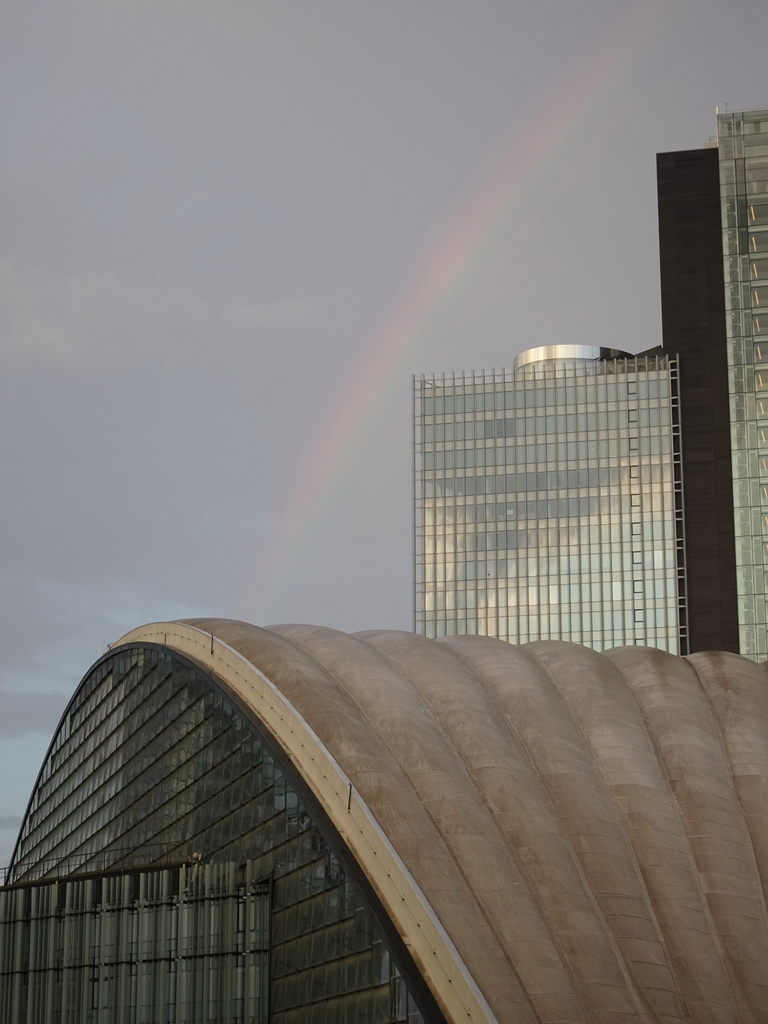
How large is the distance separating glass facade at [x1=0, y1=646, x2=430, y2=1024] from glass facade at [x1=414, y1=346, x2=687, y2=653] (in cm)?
9215

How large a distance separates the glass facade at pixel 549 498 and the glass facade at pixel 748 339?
770 centimetres

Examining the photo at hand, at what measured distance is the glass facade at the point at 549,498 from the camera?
160000 mm

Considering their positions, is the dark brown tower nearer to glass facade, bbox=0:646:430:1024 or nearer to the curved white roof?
the curved white roof

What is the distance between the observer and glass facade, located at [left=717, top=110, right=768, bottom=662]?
150 meters

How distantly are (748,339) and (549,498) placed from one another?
1003 inches

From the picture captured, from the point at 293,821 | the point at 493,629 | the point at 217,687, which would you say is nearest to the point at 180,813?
the point at 217,687

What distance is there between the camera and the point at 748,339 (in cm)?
15412

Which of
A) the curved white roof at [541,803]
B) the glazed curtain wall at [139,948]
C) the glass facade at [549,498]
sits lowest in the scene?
the glazed curtain wall at [139,948]

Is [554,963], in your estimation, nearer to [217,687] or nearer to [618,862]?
[618,862]

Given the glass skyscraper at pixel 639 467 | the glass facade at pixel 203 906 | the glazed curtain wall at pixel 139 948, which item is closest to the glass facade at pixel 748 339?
the glass skyscraper at pixel 639 467

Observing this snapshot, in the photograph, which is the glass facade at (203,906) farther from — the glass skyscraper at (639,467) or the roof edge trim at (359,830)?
the glass skyscraper at (639,467)

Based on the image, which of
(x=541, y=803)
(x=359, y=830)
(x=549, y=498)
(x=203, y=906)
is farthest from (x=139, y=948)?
(x=549, y=498)

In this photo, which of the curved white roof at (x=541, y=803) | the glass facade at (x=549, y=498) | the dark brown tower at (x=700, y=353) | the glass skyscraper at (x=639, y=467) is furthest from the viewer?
the glass facade at (x=549, y=498)

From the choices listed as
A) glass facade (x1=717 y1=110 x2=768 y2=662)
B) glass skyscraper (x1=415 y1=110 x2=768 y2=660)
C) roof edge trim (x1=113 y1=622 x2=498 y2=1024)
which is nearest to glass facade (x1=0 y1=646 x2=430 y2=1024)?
roof edge trim (x1=113 y1=622 x2=498 y2=1024)
